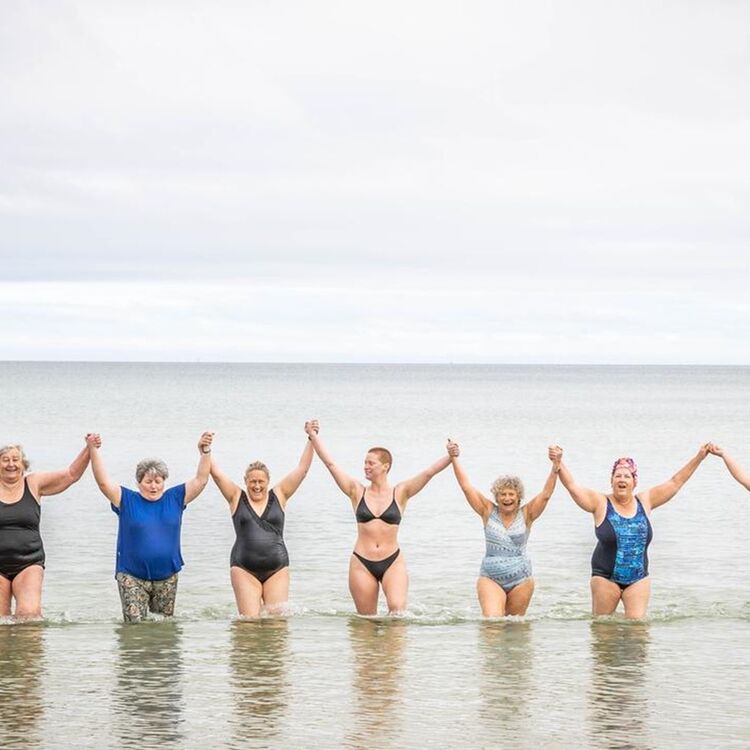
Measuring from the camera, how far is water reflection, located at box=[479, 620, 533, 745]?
10312 mm

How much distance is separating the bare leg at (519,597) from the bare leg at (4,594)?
5.04 meters

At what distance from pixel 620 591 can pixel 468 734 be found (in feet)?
14.2

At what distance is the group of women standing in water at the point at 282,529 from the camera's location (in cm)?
1304

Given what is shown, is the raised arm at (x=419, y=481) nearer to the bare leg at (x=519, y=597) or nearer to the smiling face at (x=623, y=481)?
the bare leg at (x=519, y=597)

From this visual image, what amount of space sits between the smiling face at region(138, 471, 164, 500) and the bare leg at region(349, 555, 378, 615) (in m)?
2.28

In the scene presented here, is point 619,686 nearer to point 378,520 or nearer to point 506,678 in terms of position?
point 506,678

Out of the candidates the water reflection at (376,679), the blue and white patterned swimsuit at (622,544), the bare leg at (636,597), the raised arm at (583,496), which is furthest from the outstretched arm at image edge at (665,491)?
the water reflection at (376,679)

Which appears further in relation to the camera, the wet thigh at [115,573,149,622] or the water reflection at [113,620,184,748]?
the wet thigh at [115,573,149,622]

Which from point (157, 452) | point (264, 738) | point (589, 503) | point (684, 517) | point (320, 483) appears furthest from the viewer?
point (157, 452)

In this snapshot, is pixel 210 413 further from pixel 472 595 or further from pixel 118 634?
pixel 118 634

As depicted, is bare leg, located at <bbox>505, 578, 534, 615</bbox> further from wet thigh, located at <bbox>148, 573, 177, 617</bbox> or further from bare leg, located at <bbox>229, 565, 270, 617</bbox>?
wet thigh, located at <bbox>148, 573, 177, 617</bbox>

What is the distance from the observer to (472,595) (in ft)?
63.8

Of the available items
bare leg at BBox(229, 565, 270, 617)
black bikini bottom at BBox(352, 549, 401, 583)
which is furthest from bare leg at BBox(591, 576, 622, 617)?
bare leg at BBox(229, 565, 270, 617)

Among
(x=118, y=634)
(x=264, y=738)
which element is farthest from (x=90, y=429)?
(x=264, y=738)
